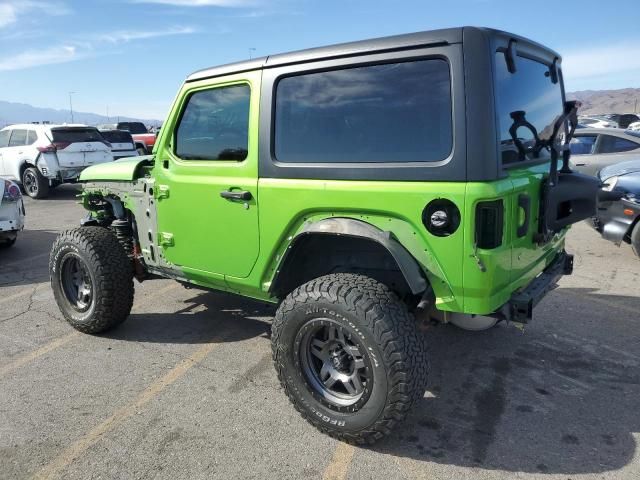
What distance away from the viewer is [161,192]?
12.1 feet

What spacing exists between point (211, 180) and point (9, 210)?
4925mm

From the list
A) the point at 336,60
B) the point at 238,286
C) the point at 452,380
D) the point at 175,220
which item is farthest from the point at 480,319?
the point at 175,220

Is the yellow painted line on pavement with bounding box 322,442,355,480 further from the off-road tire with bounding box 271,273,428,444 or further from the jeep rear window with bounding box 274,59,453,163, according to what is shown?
the jeep rear window with bounding box 274,59,453,163

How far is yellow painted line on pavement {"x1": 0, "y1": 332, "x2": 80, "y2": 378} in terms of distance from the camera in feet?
12.1

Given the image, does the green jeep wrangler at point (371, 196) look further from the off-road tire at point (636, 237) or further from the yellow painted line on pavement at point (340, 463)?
the off-road tire at point (636, 237)

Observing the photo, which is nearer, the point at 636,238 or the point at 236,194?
the point at 236,194

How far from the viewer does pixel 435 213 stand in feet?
8.00

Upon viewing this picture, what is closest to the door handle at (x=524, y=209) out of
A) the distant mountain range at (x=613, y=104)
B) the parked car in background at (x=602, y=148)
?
the parked car in background at (x=602, y=148)

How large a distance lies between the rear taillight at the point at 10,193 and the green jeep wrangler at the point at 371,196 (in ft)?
14.1

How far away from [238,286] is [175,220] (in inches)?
27.4

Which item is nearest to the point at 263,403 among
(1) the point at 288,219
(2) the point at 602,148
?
(1) the point at 288,219

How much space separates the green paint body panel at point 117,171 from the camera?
395 cm

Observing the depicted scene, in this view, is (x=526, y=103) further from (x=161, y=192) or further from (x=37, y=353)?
(x=37, y=353)

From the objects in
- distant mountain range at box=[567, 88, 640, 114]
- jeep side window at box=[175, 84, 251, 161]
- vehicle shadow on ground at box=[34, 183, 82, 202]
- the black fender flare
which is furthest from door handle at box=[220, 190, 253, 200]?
distant mountain range at box=[567, 88, 640, 114]
